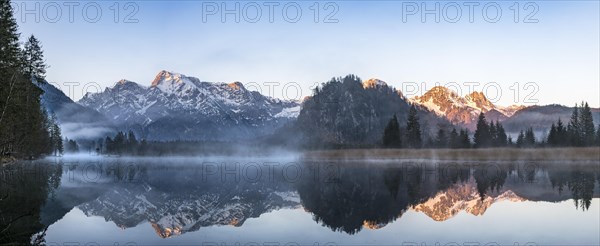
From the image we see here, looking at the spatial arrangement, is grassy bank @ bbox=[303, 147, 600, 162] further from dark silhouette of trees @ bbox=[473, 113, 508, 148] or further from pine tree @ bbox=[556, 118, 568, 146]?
dark silhouette of trees @ bbox=[473, 113, 508, 148]

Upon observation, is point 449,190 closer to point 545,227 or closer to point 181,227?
point 545,227

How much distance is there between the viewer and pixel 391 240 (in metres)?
17.3

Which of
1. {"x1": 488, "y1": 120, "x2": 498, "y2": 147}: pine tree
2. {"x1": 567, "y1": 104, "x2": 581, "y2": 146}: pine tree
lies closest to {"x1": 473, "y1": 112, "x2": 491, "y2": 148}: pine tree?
{"x1": 488, "y1": 120, "x2": 498, "y2": 147}: pine tree

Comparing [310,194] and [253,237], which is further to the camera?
[310,194]

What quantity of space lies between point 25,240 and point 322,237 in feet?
33.4

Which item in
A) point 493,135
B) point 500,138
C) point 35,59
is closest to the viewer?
point 35,59

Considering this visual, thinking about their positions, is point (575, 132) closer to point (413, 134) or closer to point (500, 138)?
point (500, 138)

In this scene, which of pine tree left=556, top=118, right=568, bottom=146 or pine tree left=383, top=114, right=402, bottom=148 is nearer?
pine tree left=556, top=118, right=568, bottom=146

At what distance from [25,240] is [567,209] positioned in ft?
82.7

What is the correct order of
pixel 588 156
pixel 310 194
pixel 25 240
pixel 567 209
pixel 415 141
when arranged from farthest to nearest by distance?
pixel 415 141 < pixel 588 156 < pixel 310 194 < pixel 567 209 < pixel 25 240

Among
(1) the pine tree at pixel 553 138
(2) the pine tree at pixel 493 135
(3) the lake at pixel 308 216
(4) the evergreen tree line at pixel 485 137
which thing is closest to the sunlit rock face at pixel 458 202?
(3) the lake at pixel 308 216

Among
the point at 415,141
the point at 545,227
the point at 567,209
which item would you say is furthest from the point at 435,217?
the point at 415,141

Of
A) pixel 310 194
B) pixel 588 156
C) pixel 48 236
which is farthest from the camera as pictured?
pixel 588 156

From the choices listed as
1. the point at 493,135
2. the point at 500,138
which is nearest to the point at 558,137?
the point at 500,138
